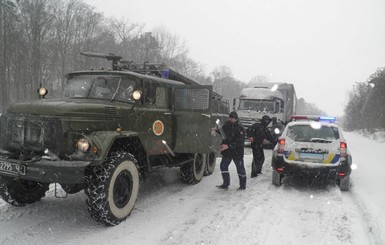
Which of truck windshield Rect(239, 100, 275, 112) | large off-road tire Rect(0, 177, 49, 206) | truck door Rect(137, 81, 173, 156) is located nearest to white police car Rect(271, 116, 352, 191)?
truck door Rect(137, 81, 173, 156)

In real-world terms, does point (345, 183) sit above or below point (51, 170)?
below

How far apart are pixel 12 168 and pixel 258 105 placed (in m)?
14.8

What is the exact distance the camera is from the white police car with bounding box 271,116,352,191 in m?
7.33

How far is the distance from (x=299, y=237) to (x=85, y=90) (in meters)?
4.24

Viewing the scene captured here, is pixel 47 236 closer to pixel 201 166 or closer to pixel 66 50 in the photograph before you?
pixel 201 166

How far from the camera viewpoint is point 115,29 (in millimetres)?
52719

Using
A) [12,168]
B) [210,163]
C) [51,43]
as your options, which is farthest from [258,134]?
[51,43]

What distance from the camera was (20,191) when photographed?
5602 millimetres

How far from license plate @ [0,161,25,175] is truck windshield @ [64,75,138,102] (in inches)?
68.4

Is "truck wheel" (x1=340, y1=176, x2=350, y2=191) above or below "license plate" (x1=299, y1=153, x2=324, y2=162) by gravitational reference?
below

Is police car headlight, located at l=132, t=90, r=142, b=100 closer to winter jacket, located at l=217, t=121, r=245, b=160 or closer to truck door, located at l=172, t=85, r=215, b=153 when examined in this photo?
truck door, located at l=172, t=85, r=215, b=153

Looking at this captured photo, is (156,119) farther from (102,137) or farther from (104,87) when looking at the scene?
(102,137)

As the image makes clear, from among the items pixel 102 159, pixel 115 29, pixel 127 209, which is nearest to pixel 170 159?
pixel 127 209

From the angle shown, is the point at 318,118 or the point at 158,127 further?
the point at 318,118
